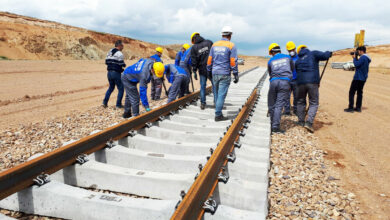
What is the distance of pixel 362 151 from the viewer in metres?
5.46

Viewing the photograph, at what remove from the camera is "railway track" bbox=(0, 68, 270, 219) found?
2.44 m

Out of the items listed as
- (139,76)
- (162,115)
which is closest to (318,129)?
(162,115)

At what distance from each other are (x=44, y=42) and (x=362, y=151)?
38.8 metres

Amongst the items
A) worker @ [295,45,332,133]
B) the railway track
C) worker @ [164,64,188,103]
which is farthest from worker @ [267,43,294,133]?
worker @ [164,64,188,103]

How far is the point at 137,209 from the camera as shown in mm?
2377

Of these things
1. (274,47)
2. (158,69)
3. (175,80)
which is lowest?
(175,80)

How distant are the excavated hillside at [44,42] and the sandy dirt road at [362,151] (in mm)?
31915

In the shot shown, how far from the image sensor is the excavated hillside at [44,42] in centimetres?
3241

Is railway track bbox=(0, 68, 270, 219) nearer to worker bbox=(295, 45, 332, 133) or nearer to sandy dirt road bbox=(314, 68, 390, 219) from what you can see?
sandy dirt road bbox=(314, 68, 390, 219)

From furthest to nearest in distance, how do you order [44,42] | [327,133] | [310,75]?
[44,42] → [327,133] → [310,75]

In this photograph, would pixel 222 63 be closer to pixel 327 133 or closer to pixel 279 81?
pixel 279 81

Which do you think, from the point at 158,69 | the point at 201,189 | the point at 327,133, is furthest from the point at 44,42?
the point at 201,189

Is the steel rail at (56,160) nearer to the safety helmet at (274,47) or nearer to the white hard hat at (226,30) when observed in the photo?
the white hard hat at (226,30)

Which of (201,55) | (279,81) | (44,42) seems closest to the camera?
(279,81)
